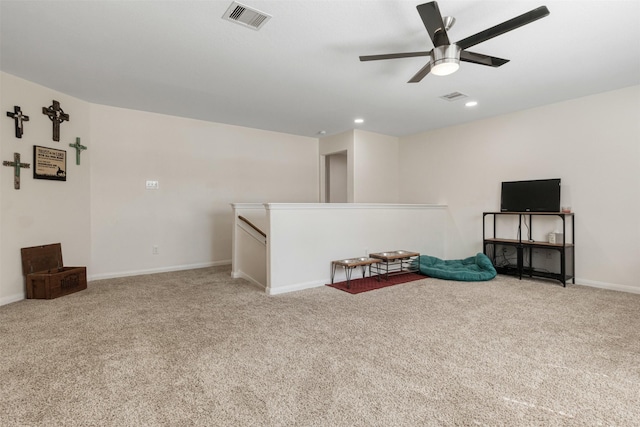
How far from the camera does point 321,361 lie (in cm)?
217

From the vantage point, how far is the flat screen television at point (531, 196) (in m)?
4.50

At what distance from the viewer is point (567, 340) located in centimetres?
250

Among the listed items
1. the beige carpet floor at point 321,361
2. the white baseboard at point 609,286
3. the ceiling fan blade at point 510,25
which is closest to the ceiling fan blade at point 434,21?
the ceiling fan blade at point 510,25

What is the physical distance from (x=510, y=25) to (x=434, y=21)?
0.49m

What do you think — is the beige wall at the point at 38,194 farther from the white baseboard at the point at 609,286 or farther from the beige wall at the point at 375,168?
the white baseboard at the point at 609,286

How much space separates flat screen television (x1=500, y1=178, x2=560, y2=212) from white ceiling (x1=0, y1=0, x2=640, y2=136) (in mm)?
1151

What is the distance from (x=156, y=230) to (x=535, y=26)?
17.6 ft

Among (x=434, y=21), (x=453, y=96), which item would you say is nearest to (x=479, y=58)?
(x=434, y=21)

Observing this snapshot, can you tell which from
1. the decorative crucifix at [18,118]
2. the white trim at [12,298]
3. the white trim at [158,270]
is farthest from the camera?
the white trim at [158,270]

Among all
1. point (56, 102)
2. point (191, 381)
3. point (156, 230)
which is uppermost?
point (56, 102)

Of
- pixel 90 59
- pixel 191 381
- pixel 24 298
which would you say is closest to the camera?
pixel 191 381

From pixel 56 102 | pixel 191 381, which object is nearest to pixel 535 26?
pixel 191 381

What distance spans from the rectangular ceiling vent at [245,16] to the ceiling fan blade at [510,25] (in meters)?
1.55

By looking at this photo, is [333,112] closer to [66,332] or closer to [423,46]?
[423,46]
